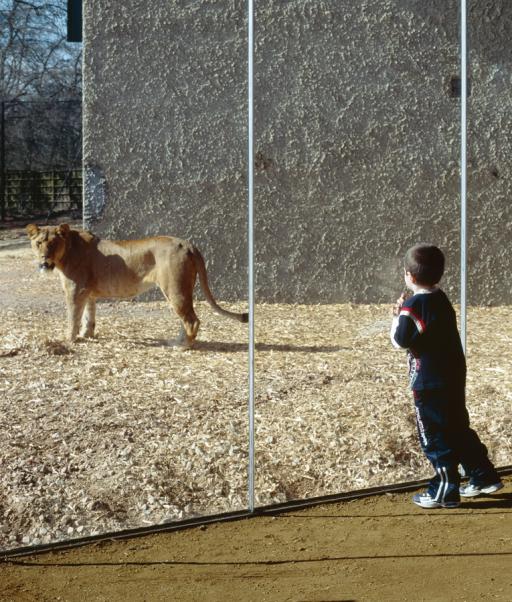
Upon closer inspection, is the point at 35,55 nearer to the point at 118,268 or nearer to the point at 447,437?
the point at 118,268

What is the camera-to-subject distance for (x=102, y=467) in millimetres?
3936

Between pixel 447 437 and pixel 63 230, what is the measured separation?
9.65ft

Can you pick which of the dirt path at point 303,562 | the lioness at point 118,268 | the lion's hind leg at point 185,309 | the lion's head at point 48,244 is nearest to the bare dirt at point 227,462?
the dirt path at point 303,562

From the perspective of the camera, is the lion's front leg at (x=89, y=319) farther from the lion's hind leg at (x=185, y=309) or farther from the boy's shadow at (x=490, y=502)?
the boy's shadow at (x=490, y=502)

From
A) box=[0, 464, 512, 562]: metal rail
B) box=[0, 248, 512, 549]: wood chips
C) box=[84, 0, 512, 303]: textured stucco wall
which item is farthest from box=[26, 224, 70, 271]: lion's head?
box=[0, 464, 512, 562]: metal rail

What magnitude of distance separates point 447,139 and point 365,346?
1784 millimetres

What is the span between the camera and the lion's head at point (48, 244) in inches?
222

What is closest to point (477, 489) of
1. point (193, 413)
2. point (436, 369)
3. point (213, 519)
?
point (436, 369)

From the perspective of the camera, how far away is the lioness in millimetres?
5680

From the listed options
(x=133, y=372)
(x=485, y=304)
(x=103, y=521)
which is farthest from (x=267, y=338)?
(x=103, y=521)

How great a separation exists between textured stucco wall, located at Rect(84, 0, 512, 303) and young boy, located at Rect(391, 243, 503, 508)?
350 cm

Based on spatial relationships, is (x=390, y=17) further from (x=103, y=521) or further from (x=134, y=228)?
(x=103, y=521)

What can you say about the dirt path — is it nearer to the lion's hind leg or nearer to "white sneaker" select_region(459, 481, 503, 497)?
"white sneaker" select_region(459, 481, 503, 497)

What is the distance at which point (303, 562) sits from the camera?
3.16 meters
